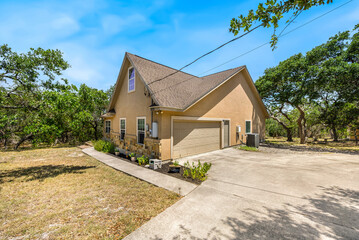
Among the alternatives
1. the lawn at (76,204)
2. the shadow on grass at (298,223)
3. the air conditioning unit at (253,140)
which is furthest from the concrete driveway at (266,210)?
the air conditioning unit at (253,140)

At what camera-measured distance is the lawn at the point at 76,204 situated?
283 centimetres

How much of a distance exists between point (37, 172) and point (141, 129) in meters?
5.12

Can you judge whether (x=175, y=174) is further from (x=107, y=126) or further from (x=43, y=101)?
(x=107, y=126)

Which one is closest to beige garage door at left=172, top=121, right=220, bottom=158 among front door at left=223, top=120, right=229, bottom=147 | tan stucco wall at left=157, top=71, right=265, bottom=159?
tan stucco wall at left=157, top=71, right=265, bottom=159

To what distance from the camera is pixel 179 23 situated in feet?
19.0

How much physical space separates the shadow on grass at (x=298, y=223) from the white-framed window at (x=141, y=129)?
6658mm

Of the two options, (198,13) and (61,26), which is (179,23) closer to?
(198,13)

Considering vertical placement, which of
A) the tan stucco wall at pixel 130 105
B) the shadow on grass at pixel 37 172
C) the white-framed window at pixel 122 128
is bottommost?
the shadow on grass at pixel 37 172

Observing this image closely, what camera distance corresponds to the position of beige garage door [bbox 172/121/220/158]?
8.16 m

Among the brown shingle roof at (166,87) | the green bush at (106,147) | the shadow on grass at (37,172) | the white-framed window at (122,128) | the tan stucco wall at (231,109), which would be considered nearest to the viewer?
the shadow on grass at (37,172)

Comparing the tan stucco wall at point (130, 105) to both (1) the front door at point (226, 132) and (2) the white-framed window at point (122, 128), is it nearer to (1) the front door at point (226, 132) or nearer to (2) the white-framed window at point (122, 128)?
(2) the white-framed window at point (122, 128)

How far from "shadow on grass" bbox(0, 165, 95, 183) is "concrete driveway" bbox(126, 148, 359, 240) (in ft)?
18.5

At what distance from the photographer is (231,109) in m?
11.7

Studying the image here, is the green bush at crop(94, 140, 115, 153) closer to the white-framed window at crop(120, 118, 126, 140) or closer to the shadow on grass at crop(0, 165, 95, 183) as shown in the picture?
the white-framed window at crop(120, 118, 126, 140)
